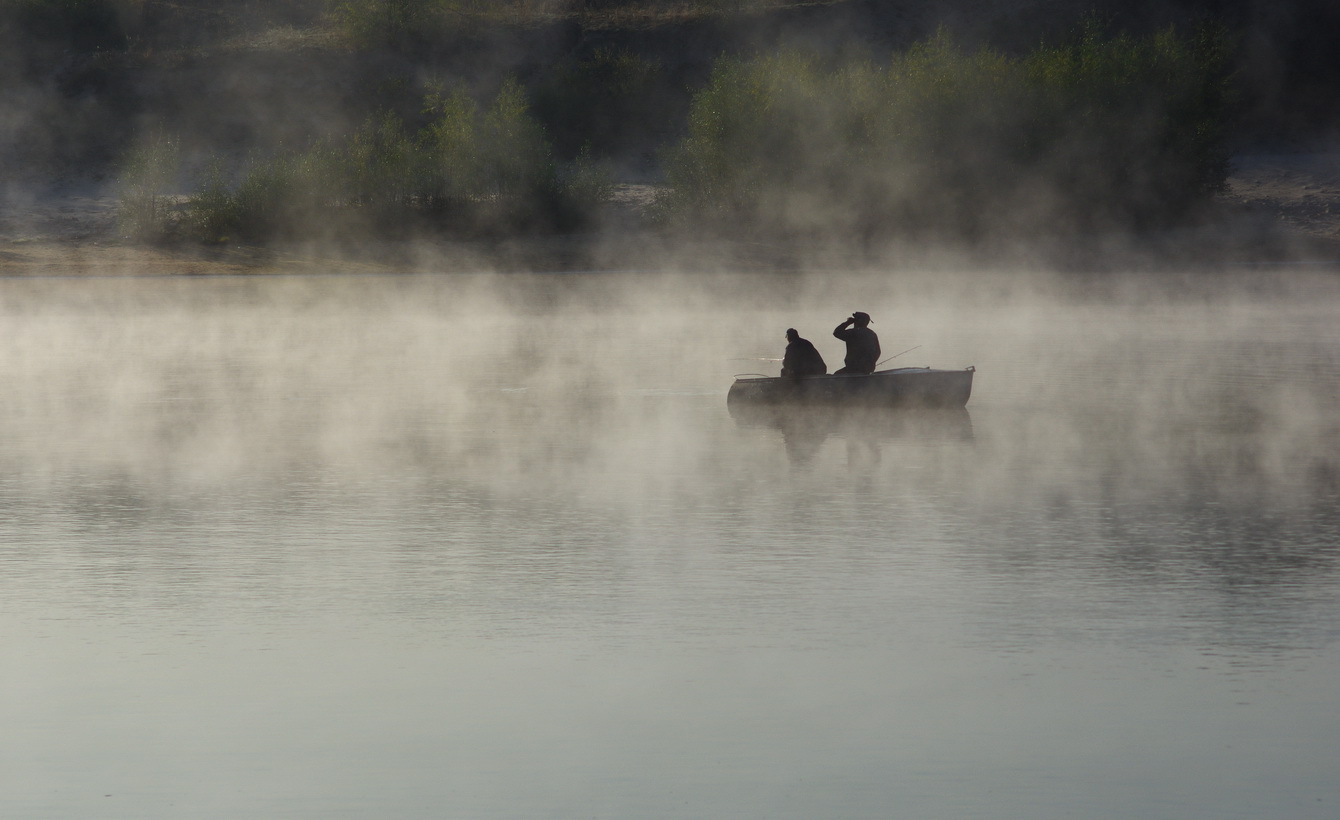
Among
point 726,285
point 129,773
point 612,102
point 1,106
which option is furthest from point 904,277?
point 129,773

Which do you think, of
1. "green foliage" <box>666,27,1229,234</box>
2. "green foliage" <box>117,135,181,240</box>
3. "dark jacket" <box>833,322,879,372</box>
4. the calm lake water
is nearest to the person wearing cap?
"dark jacket" <box>833,322,879,372</box>

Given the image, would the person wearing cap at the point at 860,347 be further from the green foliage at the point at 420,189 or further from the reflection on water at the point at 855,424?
the green foliage at the point at 420,189

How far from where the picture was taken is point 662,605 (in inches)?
401

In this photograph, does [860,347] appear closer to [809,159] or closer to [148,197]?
[809,159]

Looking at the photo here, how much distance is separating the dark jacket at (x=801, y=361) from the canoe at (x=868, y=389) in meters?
0.25

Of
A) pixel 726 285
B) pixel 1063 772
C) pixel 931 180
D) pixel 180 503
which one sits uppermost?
pixel 931 180

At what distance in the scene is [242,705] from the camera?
26.8 feet

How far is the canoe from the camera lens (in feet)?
66.3

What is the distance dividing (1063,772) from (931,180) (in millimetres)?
58053

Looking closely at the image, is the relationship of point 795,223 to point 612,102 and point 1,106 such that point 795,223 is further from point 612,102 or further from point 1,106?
point 1,106

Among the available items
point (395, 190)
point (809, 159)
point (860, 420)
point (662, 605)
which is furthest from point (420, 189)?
point (662, 605)

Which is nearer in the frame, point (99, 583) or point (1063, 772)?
point (1063, 772)

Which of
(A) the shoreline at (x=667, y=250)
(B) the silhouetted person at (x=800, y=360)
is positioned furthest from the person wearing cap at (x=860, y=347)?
(A) the shoreline at (x=667, y=250)

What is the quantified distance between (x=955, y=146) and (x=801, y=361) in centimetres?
4424
